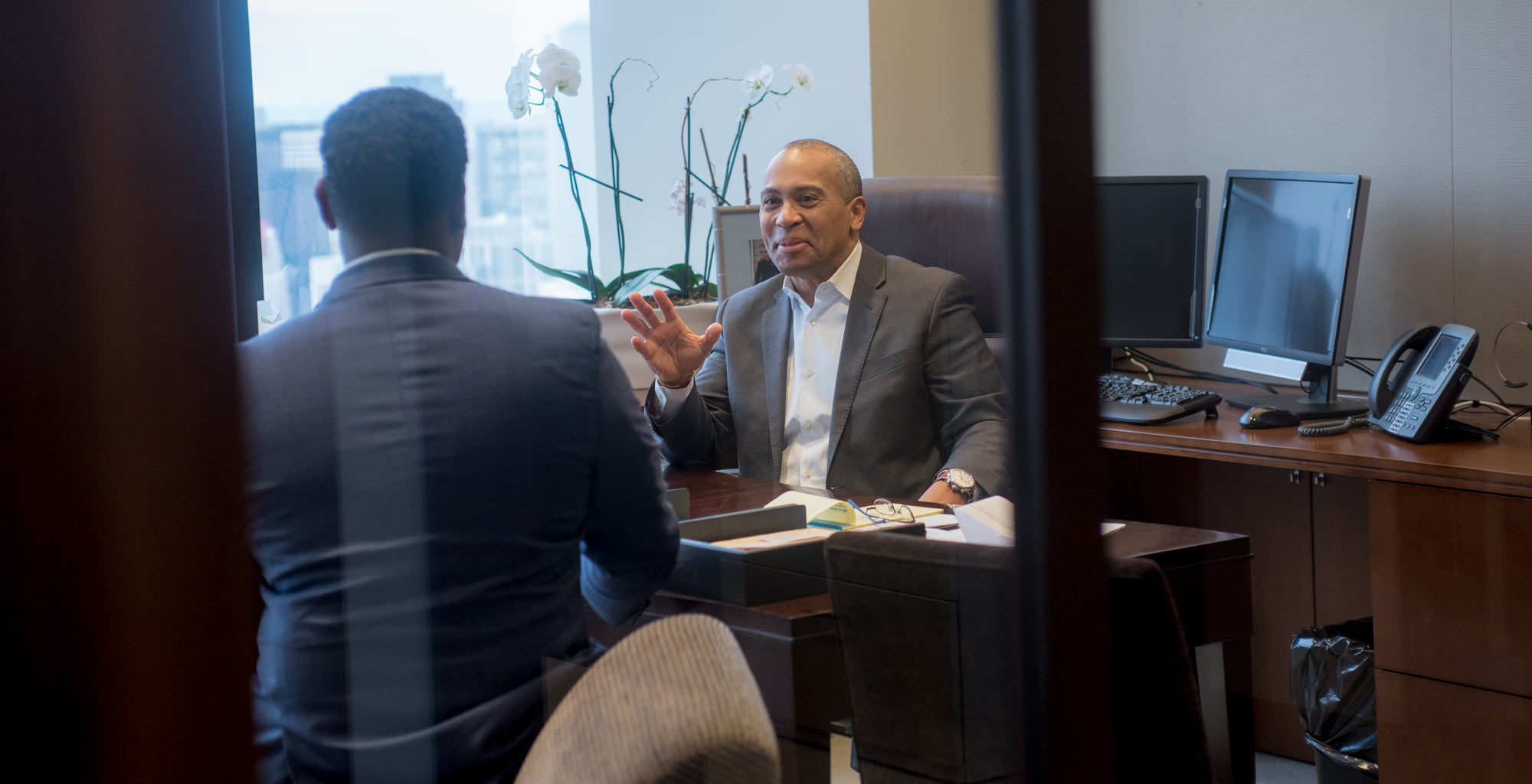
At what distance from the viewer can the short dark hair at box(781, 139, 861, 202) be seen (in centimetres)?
73

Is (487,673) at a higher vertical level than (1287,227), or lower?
lower

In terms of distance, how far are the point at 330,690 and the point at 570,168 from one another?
0.88ft

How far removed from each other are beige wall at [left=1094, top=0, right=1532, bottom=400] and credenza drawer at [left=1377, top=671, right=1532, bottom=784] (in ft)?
2.21

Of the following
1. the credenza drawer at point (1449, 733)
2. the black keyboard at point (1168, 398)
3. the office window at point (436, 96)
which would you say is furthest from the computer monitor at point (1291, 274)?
the office window at point (436, 96)

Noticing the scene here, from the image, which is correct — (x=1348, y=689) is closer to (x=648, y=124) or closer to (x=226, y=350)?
(x=648, y=124)

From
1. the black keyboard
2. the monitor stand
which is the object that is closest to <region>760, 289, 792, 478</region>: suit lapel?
the black keyboard

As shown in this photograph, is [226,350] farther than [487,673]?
No

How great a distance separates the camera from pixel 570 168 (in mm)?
559

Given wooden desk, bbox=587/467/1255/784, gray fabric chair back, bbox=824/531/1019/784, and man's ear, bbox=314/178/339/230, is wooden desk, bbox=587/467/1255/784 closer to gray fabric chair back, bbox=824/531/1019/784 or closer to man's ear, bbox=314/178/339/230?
gray fabric chair back, bbox=824/531/1019/784

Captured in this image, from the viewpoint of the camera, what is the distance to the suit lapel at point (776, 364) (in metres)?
0.80

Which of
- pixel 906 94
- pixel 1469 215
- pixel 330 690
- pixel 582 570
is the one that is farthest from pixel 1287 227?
pixel 330 690

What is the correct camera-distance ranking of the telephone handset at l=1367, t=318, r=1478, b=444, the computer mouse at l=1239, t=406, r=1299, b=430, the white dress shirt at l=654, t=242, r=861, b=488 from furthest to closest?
the computer mouse at l=1239, t=406, r=1299, b=430, the telephone handset at l=1367, t=318, r=1478, b=444, the white dress shirt at l=654, t=242, r=861, b=488

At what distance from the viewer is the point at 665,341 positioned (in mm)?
654

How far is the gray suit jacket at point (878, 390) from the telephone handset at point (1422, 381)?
1224mm
